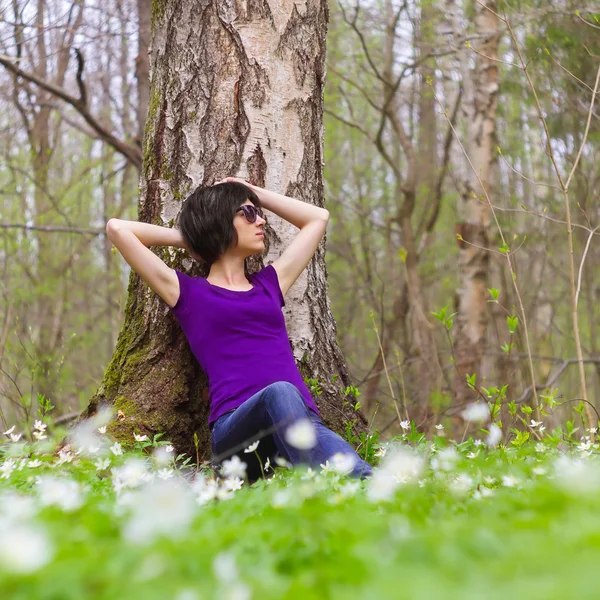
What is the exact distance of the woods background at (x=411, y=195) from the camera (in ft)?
18.7

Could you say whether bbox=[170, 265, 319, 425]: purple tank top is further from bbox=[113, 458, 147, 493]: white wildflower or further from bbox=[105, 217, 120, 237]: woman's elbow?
bbox=[113, 458, 147, 493]: white wildflower

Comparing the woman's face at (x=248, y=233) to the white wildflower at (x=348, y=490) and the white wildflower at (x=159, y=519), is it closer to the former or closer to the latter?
the white wildflower at (x=348, y=490)

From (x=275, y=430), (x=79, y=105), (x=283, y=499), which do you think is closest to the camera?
(x=283, y=499)

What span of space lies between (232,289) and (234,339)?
0.85ft

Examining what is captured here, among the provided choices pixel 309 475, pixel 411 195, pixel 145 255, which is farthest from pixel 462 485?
pixel 411 195

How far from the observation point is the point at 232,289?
10.9 ft

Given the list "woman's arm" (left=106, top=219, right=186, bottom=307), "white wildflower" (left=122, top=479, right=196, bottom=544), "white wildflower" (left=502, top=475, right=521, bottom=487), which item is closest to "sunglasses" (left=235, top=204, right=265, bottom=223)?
"woman's arm" (left=106, top=219, right=186, bottom=307)

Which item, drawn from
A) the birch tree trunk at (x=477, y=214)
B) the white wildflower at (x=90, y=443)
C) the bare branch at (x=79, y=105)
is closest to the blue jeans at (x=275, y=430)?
the white wildflower at (x=90, y=443)

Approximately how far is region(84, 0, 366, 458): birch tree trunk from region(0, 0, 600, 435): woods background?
0.35 meters

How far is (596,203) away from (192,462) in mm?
7626

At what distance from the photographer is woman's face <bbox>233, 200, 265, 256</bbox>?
10.8 feet

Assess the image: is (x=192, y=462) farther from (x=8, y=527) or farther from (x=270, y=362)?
(x=8, y=527)

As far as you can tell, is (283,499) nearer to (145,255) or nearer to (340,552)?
(340,552)

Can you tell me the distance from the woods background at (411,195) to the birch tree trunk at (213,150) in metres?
0.35
